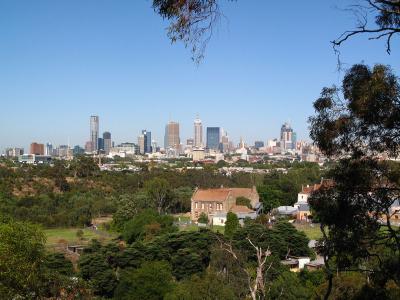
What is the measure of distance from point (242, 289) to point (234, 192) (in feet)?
104

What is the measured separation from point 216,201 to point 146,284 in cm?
2898

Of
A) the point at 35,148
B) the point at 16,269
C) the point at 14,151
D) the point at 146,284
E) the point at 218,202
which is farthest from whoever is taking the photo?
the point at 35,148

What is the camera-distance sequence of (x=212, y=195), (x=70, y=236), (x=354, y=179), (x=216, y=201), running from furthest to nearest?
(x=212, y=195), (x=216, y=201), (x=70, y=236), (x=354, y=179)

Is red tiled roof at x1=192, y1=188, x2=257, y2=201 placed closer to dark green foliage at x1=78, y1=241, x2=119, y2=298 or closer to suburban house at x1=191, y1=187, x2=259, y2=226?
suburban house at x1=191, y1=187, x2=259, y2=226

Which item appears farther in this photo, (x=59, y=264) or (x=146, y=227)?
(x=146, y=227)

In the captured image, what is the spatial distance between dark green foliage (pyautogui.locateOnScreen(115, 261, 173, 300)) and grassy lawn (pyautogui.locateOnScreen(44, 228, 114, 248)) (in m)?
14.7

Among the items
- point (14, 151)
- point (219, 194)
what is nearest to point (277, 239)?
point (219, 194)

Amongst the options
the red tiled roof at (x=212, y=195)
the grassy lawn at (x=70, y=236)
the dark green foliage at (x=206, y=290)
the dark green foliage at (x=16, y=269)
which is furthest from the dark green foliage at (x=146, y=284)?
the red tiled roof at (x=212, y=195)

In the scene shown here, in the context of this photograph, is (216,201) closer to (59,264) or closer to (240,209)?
(240,209)

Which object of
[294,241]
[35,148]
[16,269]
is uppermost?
[35,148]

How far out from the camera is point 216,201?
46.7m

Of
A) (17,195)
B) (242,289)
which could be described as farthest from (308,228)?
(17,195)

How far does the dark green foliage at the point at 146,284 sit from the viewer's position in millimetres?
17839

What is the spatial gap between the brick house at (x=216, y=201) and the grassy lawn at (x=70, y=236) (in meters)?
11.0
